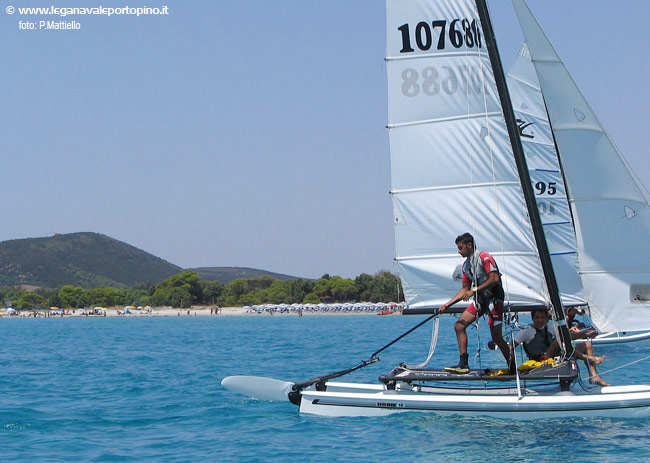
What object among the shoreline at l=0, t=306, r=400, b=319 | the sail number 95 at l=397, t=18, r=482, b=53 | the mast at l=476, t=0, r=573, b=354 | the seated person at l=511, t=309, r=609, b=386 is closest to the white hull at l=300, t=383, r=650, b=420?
the seated person at l=511, t=309, r=609, b=386

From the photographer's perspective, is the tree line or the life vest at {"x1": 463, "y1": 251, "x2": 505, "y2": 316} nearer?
the life vest at {"x1": 463, "y1": 251, "x2": 505, "y2": 316}

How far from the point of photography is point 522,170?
1419cm

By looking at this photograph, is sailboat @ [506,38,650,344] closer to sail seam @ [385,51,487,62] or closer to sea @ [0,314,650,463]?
sea @ [0,314,650,463]

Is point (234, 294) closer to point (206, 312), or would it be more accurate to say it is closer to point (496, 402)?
point (206, 312)

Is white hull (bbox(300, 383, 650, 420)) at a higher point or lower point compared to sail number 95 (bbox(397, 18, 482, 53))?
lower

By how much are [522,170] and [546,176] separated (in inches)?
544

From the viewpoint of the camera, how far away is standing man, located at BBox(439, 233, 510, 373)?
1349 centimetres

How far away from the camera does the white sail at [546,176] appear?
25.9 metres

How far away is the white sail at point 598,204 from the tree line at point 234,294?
13694 centimetres

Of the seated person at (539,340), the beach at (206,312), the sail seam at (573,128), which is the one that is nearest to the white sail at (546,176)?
the sail seam at (573,128)

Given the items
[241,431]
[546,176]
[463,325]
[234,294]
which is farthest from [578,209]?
[234,294]

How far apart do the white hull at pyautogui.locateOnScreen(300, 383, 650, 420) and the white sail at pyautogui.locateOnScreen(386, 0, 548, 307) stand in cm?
159

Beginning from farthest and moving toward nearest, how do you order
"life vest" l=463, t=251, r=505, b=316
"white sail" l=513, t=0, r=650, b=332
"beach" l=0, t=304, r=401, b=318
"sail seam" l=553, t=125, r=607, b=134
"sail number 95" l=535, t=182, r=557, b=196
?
"beach" l=0, t=304, r=401, b=318 < "sail number 95" l=535, t=182, r=557, b=196 < "sail seam" l=553, t=125, r=607, b=134 < "white sail" l=513, t=0, r=650, b=332 < "life vest" l=463, t=251, r=505, b=316

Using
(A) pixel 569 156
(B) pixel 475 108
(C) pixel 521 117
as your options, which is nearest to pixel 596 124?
(A) pixel 569 156
